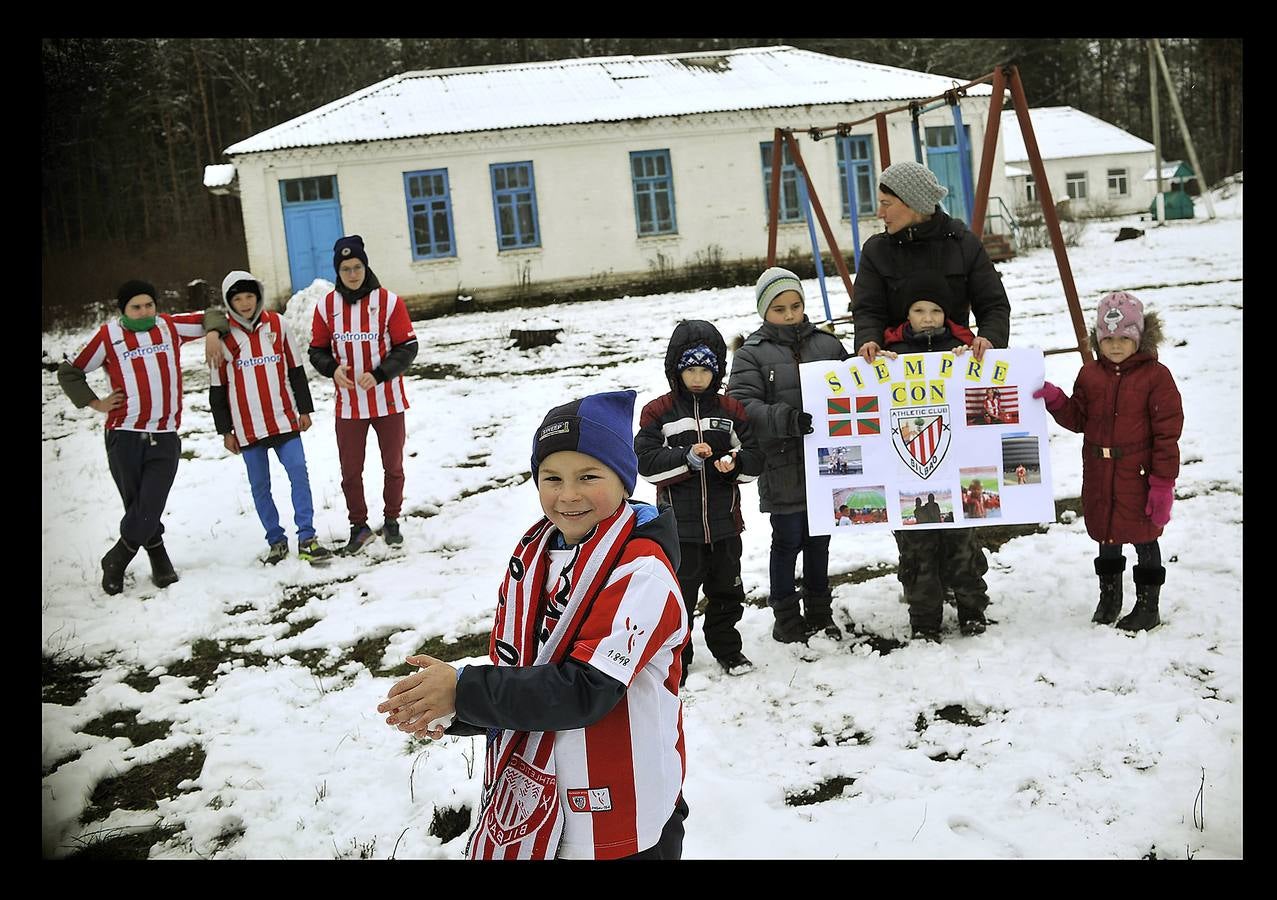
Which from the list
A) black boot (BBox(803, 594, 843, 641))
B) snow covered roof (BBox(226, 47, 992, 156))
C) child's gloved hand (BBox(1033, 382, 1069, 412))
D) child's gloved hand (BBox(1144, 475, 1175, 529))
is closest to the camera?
child's gloved hand (BBox(1144, 475, 1175, 529))

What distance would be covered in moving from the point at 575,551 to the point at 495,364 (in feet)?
36.4

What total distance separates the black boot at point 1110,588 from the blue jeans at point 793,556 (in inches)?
52.1

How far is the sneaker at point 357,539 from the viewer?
6.73 m

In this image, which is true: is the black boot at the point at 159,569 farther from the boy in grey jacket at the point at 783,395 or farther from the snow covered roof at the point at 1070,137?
the snow covered roof at the point at 1070,137

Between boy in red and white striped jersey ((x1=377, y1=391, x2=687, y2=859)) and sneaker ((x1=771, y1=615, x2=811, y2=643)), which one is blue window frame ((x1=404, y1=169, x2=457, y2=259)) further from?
boy in red and white striped jersey ((x1=377, y1=391, x2=687, y2=859))

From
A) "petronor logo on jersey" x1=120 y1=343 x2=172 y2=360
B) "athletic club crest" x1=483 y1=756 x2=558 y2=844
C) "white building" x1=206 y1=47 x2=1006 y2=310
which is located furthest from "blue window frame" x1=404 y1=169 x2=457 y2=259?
"athletic club crest" x1=483 y1=756 x2=558 y2=844

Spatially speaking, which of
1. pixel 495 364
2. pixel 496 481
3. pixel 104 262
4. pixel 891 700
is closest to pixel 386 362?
pixel 496 481

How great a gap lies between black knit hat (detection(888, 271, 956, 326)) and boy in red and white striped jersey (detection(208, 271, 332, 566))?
4.16 metres

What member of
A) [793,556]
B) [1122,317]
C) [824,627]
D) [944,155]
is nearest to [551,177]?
[944,155]

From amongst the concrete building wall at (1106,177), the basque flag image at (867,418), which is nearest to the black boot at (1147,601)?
the basque flag image at (867,418)

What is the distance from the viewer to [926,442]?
15.4 ft

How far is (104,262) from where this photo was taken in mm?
21734

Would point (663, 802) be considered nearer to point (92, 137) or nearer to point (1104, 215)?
point (92, 137)

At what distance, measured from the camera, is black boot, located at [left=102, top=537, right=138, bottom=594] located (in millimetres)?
A: 6141
